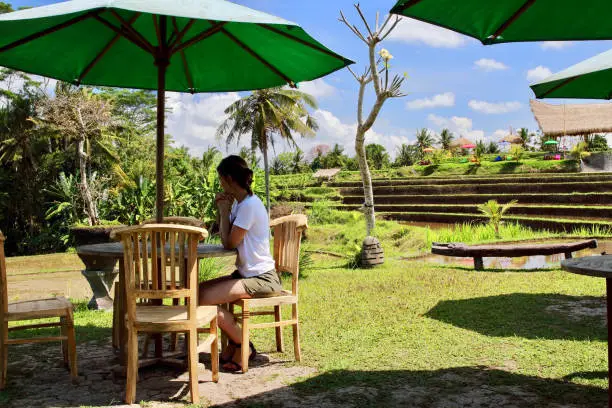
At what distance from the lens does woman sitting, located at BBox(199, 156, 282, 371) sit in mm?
3533

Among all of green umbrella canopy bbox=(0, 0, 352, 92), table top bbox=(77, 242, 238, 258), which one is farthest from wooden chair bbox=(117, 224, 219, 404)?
green umbrella canopy bbox=(0, 0, 352, 92)

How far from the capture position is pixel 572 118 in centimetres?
3572

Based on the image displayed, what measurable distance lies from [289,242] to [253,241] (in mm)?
502

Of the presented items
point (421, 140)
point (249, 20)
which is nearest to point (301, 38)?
point (249, 20)

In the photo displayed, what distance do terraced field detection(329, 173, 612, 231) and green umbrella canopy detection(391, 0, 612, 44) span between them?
12.4 meters

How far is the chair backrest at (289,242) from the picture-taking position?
3898mm

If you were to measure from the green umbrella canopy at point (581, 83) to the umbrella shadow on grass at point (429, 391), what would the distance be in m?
2.03

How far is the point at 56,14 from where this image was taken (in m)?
2.89

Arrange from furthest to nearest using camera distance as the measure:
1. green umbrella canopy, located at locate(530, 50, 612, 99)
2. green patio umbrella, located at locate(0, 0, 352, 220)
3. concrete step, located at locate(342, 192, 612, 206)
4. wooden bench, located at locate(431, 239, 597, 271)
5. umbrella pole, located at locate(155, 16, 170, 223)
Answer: concrete step, located at locate(342, 192, 612, 206) < wooden bench, located at locate(431, 239, 597, 271) < green umbrella canopy, located at locate(530, 50, 612, 99) < umbrella pole, located at locate(155, 16, 170, 223) < green patio umbrella, located at locate(0, 0, 352, 220)

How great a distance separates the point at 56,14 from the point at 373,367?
2.57m

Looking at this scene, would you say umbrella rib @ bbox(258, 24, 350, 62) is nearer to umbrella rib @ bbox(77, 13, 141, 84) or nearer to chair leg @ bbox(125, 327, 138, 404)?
umbrella rib @ bbox(77, 13, 141, 84)

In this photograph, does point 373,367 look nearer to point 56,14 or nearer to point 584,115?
point 56,14

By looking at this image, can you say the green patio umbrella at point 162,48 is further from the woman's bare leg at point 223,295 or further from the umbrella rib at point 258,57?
the woman's bare leg at point 223,295

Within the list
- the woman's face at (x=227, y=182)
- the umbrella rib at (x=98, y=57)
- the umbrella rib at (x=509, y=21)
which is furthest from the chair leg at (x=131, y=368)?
the umbrella rib at (x=509, y=21)
